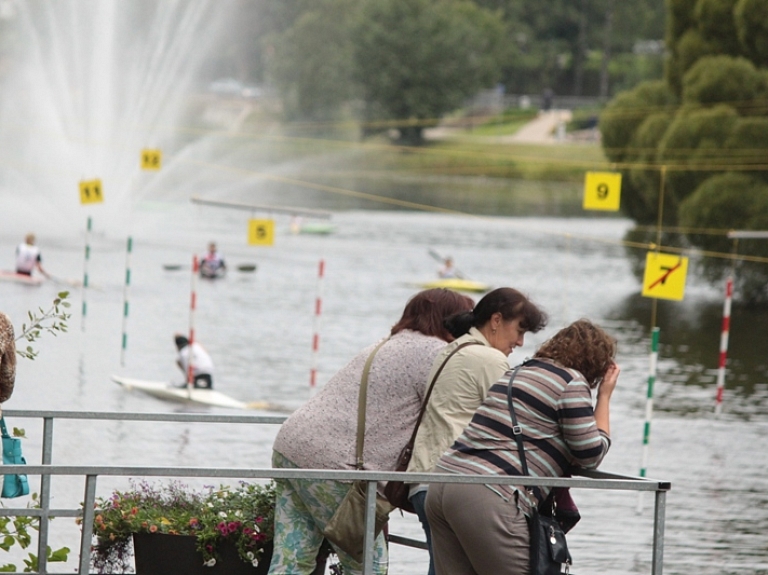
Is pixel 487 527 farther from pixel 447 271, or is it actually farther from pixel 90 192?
pixel 447 271

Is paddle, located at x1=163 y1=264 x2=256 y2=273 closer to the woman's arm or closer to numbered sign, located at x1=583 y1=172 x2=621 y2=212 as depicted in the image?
numbered sign, located at x1=583 y1=172 x2=621 y2=212

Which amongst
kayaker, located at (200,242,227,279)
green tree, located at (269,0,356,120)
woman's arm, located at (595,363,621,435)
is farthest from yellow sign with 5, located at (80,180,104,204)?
green tree, located at (269,0,356,120)

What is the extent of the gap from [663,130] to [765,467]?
21.1 m

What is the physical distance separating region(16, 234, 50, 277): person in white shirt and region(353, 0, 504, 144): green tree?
2404 inches

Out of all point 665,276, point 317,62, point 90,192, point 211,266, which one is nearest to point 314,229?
point 211,266

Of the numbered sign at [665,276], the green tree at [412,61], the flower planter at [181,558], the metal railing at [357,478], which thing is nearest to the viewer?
the metal railing at [357,478]

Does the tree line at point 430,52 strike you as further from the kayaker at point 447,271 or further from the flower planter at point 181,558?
the flower planter at point 181,558

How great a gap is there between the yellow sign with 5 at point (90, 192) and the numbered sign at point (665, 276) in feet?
43.0

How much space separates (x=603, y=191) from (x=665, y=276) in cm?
760

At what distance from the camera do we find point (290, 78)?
333 feet

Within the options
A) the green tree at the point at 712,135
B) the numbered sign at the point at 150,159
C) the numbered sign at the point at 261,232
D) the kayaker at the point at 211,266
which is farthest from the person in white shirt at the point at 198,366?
the kayaker at the point at 211,266

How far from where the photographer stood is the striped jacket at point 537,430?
17.0ft

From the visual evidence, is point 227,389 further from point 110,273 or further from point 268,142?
point 268,142

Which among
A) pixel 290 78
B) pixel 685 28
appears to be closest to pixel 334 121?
pixel 290 78
